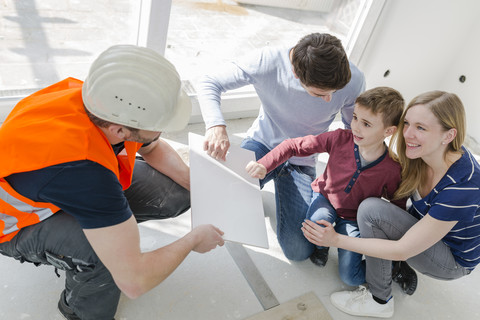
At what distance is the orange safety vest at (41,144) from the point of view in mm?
1165

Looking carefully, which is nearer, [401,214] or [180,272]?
[401,214]

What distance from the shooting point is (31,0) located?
2074 millimetres

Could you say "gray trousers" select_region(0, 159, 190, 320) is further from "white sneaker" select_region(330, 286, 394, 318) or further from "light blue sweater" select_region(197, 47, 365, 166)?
"white sneaker" select_region(330, 286, 394, 318)

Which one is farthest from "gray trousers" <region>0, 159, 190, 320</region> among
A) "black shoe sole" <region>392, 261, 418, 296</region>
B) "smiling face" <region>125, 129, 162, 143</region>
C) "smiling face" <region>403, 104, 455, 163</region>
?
"black shoe sole" <region>392, 261, 418, 296</region>

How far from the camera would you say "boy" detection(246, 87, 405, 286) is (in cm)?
174

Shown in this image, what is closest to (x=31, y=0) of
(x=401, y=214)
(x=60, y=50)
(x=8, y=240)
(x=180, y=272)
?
(x=60, y=50)

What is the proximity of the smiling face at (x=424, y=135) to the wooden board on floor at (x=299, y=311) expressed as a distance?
0.77 meters

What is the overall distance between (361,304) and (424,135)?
814 millimetres

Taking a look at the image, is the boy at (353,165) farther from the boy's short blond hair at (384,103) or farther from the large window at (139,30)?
the large window at (139,30)

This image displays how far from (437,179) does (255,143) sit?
87cm

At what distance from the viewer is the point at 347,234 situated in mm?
1942

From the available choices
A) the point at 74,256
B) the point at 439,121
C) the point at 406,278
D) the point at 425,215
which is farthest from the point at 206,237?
the point at 406,278

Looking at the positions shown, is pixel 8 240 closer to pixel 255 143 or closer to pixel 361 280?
pixel 255 143

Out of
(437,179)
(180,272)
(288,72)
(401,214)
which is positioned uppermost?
(288,72)
